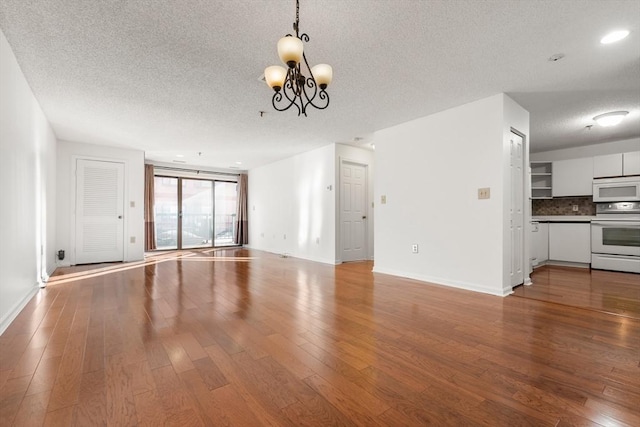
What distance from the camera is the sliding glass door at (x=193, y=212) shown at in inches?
323

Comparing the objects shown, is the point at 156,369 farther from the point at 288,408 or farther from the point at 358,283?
the point at 358,283

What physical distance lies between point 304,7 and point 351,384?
244cm

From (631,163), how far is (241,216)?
901 cm

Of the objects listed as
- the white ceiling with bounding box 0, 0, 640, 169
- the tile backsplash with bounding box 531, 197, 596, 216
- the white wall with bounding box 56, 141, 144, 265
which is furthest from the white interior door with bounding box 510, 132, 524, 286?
the white wall with bounding box 56, 141, 144, 265

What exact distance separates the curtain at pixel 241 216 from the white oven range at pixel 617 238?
8.35m

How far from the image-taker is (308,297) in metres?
3.40

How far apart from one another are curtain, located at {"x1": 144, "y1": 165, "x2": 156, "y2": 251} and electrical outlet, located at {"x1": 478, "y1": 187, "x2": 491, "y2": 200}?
7.71 metres

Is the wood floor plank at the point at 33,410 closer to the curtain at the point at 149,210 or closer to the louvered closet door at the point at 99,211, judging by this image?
the louvered closet door at the point at 99,211

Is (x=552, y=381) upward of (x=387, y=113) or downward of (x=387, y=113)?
downward

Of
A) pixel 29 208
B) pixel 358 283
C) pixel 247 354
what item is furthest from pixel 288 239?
pixel 247 354

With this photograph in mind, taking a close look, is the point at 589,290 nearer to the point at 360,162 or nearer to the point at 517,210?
the point at 517,210

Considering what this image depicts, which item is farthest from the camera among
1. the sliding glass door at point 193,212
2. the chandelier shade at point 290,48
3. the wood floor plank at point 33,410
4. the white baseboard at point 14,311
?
the sliding glass door at point 193,212

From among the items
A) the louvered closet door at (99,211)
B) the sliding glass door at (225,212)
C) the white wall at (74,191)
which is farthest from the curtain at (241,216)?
the louvered closet door at (99,211)

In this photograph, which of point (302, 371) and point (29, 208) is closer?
point (302, 371)
